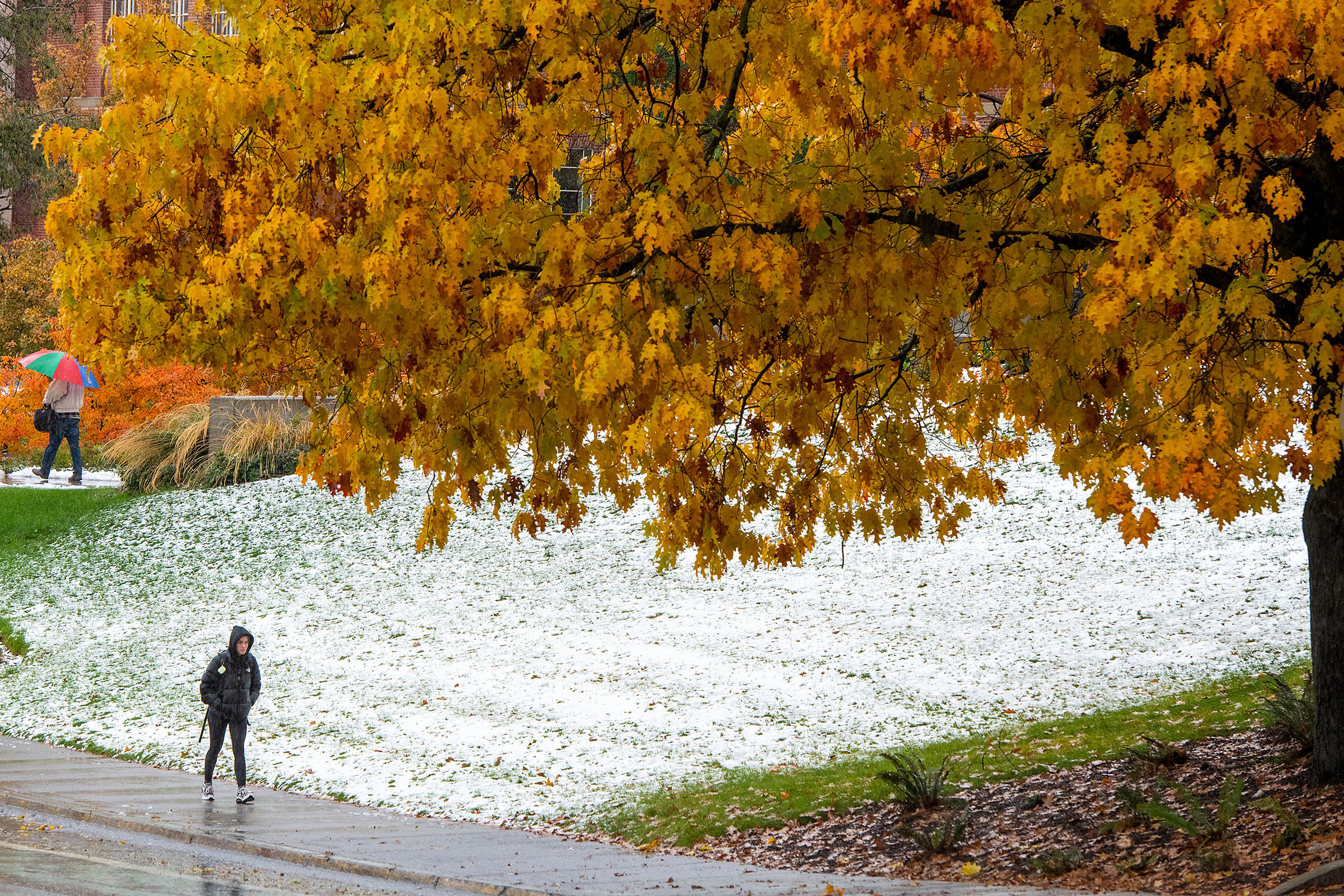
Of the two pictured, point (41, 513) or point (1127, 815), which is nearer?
point (1127, 815)

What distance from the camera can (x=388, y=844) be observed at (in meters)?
9.95

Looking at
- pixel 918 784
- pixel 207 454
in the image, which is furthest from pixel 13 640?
pixel 918 784

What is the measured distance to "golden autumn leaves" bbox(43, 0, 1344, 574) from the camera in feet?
19.5

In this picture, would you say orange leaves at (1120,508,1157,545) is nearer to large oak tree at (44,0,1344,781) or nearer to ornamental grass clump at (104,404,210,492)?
large oak tree at (44,0,1344,781)

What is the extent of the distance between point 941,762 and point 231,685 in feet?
19.4

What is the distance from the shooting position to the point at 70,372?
78.0 ft

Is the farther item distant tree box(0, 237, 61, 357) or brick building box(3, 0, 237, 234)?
brick building box(3, 0, 237, 234)

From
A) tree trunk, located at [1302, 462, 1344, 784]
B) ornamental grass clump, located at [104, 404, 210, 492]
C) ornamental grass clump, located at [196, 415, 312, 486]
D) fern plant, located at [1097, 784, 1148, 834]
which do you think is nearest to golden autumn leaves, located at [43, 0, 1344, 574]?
tree trunk, located at [1302, 462, 1344, 784]

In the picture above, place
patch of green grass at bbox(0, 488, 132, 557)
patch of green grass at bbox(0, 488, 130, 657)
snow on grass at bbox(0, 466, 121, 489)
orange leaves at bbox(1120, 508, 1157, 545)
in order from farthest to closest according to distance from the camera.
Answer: snow on grass at bbox(0, 466, 121, 489), patch of green grass at bbox(0, 488, 132, 557), patch of green grass at bbox(0, 488, 130, 657), orange leaves at bbox(1120, 508, 1157, 545)

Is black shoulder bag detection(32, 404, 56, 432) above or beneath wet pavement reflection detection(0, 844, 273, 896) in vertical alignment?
above

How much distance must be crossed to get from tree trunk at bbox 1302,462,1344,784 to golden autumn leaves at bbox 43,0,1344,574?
73.7 inches

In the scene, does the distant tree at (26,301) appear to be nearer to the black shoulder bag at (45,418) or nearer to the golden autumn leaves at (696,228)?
the black shoulder bag at (45,418)

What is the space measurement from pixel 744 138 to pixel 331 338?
7.57 ft

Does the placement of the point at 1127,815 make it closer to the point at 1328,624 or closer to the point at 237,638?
the point at 1328,624
